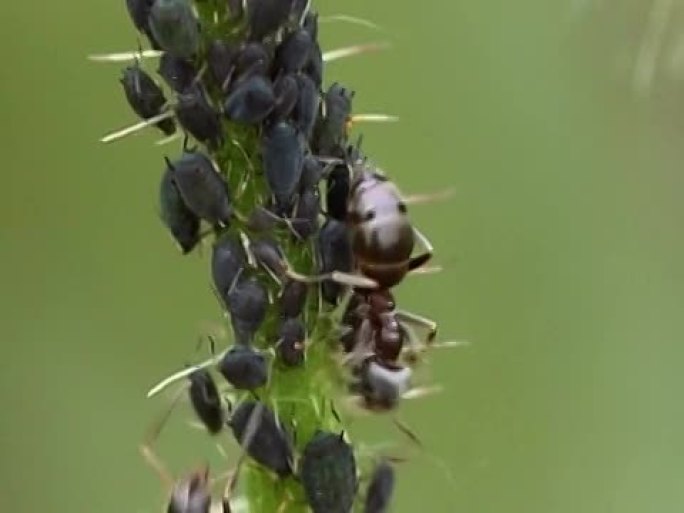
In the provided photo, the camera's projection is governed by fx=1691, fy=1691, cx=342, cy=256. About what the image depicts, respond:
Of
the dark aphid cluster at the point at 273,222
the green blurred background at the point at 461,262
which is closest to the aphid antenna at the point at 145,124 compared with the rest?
the dark aphid cluster at the point at 273,222

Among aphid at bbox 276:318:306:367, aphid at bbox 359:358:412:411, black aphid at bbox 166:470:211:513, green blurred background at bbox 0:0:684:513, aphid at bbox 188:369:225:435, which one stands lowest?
green blurred background at bbox 0:0:684:513

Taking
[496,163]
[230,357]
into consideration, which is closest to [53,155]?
[496,163]

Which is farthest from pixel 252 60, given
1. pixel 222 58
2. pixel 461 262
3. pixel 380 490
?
pixel 461 262

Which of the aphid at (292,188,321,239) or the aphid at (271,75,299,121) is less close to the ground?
the aphid at (271,75,299,121)

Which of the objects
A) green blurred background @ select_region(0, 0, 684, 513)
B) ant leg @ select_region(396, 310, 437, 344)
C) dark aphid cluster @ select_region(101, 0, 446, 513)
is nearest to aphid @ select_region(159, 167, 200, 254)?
dark aphid cluster @ select_region(101, 0, 446, 513)

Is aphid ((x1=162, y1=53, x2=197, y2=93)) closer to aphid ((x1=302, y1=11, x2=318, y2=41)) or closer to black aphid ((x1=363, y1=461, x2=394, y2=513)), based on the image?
aphid ((x1=302, y1=11, x2=318, y2=41))

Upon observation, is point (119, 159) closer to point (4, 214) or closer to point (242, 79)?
Result: point (4, 214)

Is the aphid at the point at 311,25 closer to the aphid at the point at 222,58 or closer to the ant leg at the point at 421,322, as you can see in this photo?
the aphid at the point at 222,58

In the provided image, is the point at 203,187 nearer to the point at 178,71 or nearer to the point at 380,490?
the point at 178,71

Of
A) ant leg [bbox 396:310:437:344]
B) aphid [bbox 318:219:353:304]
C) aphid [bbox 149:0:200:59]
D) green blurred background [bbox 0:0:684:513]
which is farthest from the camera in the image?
green blurred background [bbox 0:0:684:513]
